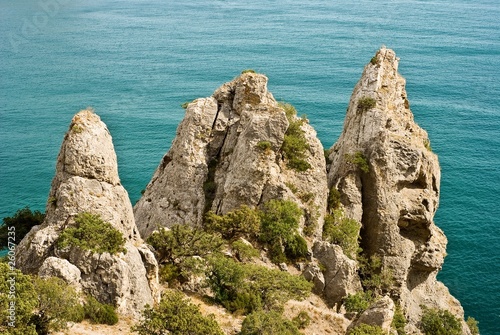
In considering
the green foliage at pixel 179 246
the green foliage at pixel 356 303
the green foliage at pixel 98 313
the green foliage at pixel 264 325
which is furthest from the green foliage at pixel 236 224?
the green foliage at pixel 98 313

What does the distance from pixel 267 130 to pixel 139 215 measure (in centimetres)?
1684

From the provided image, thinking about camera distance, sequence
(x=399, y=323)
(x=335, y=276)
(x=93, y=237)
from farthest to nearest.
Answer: (x=399, y=323), (x=335, y=276), (x=93, y=237)

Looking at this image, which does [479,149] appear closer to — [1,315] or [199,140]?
[199,140]

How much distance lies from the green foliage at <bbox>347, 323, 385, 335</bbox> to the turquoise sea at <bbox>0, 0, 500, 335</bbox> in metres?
37.6

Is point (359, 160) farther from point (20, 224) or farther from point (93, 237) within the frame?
point (20, 224)

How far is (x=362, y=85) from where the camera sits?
60.0 m

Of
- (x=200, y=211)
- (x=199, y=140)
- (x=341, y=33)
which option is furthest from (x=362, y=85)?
(x=341, y=33)

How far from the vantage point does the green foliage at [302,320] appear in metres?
37.1

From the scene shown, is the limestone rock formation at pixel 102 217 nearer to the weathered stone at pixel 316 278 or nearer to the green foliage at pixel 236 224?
the green foliage at pixel 236 224

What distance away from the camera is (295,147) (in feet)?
163

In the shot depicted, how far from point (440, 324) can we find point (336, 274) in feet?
58.5

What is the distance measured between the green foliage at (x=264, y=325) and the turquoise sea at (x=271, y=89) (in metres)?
43.4

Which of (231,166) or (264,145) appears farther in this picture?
(231,166)

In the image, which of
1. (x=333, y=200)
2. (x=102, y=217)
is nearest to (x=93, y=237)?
(x=102, y=217)
